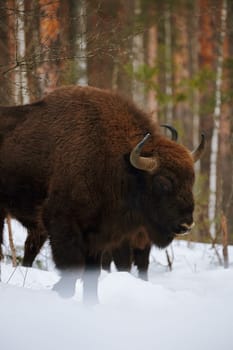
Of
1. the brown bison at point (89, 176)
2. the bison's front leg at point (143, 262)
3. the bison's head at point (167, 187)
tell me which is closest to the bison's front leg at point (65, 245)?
the brown bison at point (89, 176)

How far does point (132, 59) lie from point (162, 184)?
7.30 metres

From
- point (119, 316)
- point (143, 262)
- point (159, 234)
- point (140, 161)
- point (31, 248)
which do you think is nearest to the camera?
point (119, 316)

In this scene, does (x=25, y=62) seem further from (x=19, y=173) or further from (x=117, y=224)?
(x=117, y=224)

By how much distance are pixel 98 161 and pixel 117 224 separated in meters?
0.60

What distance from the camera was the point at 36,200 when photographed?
20.5 ft

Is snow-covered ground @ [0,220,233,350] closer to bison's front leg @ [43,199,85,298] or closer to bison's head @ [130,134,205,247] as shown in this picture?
bison's front leg @ [43,199,85,298]

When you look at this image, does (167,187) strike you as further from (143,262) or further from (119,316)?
(143,262)

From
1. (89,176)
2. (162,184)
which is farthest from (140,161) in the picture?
(89,176)

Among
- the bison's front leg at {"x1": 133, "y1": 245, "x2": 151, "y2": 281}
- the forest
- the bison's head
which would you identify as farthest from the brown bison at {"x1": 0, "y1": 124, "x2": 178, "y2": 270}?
the forest

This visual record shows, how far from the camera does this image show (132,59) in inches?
512

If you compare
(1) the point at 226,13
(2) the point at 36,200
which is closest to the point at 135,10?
(1) the point at 226,13

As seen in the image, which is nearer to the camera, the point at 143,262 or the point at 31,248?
the point at 31,248

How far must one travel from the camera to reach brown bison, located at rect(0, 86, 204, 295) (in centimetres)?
599

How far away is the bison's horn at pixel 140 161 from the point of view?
19.2ft
